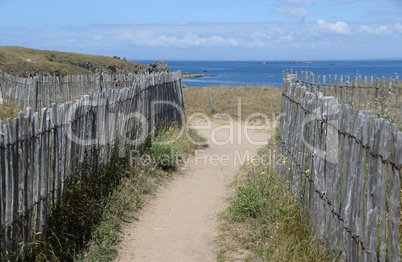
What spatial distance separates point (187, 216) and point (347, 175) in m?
3.25

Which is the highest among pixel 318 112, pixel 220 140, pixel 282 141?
pixel 318 112

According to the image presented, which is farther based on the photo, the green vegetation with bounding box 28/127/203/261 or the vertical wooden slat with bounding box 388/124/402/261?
the green vegetation with bounding box 28/127/203/261

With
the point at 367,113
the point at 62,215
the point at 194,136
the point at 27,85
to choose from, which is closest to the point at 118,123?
the point at 62,215

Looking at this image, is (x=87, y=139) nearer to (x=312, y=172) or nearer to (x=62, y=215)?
(x=62, y=215)

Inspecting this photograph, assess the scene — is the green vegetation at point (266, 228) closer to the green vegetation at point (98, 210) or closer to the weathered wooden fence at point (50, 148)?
the green vegetation at point (98, 210)

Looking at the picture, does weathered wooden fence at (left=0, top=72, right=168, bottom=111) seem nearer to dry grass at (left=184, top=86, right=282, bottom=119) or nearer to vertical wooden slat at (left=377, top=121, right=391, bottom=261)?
dry grass at (left=184, top=86, right=282, bottom=119)

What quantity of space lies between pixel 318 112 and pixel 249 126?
394 inches

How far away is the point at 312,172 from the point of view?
495 cm

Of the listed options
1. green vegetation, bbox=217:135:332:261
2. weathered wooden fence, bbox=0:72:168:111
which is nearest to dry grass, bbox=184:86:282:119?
weathered wooden fence, bbox=0:72:168:111

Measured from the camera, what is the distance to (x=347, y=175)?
3.83 meters

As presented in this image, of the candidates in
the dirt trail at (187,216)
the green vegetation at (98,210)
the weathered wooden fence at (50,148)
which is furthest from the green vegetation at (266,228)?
the weathered wooden fence at (50,148)

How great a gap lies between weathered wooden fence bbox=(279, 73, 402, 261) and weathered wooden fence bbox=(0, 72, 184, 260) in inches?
118

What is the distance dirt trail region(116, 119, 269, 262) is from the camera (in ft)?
17.5

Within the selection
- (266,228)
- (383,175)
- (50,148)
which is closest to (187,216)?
(266,228)
